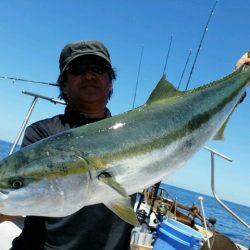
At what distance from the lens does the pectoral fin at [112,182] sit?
2.43 m

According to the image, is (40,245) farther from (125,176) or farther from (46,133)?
(125,176)

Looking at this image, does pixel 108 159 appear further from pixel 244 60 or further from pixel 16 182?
pixel 244 60

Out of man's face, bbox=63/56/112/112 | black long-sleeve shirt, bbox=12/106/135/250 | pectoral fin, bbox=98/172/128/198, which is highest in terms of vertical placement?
man's face, bbox=63/56/112/112

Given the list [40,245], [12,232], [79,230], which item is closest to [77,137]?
[79,230]

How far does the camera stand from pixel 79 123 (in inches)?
148

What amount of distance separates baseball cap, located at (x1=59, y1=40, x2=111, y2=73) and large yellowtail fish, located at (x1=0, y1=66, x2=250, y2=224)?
0.84 meters

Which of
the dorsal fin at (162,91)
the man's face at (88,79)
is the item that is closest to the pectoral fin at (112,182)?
the dorsal fin at (162,91)

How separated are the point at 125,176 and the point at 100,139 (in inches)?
12.4

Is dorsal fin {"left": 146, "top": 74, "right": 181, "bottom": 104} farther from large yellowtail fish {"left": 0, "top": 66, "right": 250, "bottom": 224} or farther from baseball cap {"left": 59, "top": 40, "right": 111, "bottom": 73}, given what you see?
baseball cap {"left": 59, "top": 40, "right": 111, "bottom": 73}

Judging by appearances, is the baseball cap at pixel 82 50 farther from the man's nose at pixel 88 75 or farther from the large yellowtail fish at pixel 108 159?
the large yellowtail fish at pixel 108 159

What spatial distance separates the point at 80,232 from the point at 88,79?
1.37 m

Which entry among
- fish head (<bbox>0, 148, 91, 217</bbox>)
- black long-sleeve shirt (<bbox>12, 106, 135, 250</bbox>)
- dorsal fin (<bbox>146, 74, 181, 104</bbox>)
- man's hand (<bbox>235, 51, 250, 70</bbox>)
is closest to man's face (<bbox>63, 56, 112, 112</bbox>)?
dorsal fin (<bbox>146, 74, 181, 104</bbox>)

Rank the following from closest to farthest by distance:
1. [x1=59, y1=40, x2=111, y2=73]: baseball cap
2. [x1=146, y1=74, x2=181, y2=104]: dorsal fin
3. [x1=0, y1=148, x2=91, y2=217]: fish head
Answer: [x1=0, y1=148, x2=91, y2=217]: fish head → [x1=146, y1=74, x2=181, y2=104]: dorsal fin → [x1=59, y1=40, x2=111, y2=73]: baseball cap

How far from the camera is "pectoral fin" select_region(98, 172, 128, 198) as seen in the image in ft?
7.96
